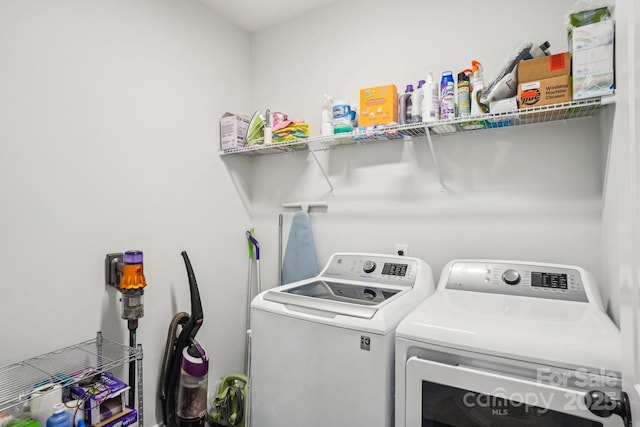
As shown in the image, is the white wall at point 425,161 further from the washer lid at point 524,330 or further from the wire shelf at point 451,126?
the washer lid at point 524,330

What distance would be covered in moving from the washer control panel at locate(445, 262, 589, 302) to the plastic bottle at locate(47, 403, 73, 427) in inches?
63.0

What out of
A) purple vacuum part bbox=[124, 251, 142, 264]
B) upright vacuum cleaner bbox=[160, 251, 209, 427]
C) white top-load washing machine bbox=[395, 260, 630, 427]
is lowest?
upright vacuum cleaner bbox=[160, 251, 209, 427]

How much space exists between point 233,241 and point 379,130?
50.6 inches

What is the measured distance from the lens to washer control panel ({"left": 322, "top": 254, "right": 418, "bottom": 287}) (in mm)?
1849

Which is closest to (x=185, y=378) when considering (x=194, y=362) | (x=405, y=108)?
(x=194, y=362)

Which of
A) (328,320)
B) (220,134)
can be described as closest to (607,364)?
(328,320)

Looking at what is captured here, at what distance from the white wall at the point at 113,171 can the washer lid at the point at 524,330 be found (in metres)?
1.44

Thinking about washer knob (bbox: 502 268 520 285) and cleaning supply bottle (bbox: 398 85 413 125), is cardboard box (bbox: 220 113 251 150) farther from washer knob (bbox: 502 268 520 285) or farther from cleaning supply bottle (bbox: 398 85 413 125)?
washer knob (bbox: 502 268 520 285)

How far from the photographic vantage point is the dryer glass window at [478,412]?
3.40 ft

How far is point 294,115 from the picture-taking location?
253cm

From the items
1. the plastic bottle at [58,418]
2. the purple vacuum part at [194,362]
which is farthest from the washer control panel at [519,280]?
the plastic bottle at [58,418]

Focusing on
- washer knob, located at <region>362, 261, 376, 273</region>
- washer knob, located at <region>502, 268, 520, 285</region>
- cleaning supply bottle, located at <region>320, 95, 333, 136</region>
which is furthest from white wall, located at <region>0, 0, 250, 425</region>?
washer knob, located at <region>502, 268, 520, 285</region>

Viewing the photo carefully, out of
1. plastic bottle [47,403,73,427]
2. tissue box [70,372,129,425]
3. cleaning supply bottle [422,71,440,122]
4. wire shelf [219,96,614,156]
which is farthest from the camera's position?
cleaning supply bottle [422,71,440,122]

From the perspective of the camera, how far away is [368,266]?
1.97m
